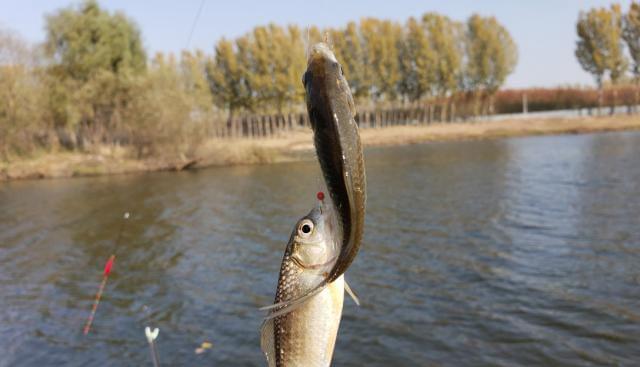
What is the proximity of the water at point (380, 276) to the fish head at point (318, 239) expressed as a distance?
28 cm

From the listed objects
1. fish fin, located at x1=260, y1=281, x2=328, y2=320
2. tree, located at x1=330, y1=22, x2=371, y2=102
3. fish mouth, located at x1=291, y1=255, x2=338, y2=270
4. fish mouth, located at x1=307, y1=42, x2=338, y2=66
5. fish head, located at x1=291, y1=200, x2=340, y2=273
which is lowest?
fish fin, located at x1=260, y1=281, x2=328, y2=320

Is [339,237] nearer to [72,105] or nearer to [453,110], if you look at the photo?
[72,105]

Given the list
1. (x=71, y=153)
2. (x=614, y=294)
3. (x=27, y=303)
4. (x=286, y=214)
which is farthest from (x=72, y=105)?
(x=614, y=294)

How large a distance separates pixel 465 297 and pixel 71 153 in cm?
5778

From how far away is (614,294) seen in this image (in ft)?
40.3

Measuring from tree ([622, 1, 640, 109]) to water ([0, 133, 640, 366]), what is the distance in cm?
7212

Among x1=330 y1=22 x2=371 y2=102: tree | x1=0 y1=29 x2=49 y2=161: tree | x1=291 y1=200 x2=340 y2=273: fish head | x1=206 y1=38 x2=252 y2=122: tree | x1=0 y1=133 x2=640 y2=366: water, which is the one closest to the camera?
x1=291 y1=200 x2=340 y2=273: fish head

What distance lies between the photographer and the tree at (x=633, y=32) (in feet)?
294

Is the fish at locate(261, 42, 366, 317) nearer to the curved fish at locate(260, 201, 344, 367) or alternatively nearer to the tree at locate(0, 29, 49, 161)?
the curved fish at locate(260, 201, 344, 367)

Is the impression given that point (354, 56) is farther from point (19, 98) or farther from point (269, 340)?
point (269, 340)

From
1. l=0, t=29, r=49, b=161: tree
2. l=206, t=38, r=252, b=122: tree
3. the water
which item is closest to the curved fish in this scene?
the water

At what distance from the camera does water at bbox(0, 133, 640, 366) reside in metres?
10.5

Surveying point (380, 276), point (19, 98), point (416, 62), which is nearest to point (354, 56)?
point (416, 62)

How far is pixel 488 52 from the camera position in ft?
311
